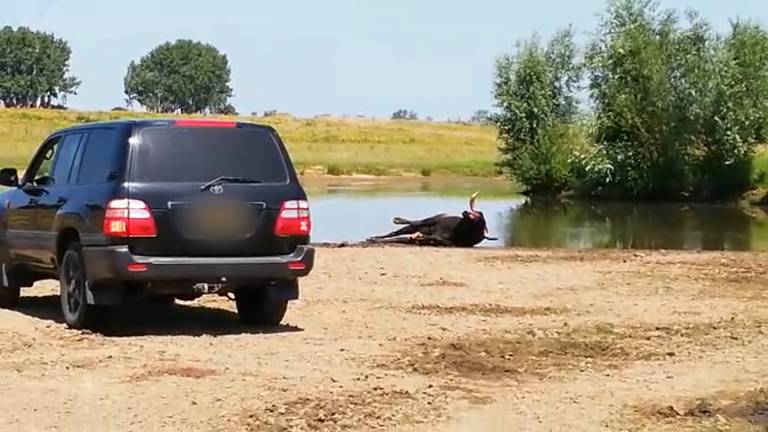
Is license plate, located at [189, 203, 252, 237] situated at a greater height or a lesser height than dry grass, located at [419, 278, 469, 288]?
greater

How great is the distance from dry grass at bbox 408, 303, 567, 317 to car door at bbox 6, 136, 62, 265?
363cm

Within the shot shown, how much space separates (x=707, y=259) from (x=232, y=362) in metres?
11.9

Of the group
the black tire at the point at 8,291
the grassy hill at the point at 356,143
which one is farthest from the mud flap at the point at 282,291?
the grassy hill at the point at 356,143

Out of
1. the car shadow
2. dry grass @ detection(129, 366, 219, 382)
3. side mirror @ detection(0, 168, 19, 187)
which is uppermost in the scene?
side mirror @ detection(0, 168, 19, 187)

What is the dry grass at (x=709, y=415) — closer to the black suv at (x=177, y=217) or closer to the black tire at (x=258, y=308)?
the black suv at (x=177, y=217)

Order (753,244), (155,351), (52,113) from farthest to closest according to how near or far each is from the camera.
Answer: (52,113) → (753,244) → (155,351)

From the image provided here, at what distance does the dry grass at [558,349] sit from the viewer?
9.77 meters

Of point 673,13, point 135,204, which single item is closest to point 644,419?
A: point 135,204

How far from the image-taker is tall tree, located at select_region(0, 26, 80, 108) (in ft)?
461

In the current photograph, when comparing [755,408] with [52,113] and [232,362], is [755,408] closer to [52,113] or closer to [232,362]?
[232,362]

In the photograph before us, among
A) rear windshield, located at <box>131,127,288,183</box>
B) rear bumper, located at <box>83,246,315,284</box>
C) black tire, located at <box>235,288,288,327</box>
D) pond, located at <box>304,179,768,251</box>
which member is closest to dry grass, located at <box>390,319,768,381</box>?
rear bumper, located at <box>83,246,315,284</box>

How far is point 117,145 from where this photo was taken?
36.7 feet

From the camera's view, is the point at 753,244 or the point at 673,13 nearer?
the point at 753,244

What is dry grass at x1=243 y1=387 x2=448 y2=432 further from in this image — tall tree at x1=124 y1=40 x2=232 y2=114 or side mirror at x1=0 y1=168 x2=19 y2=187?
tall tree at x1=124 y1=40 x2=232 y2=114
